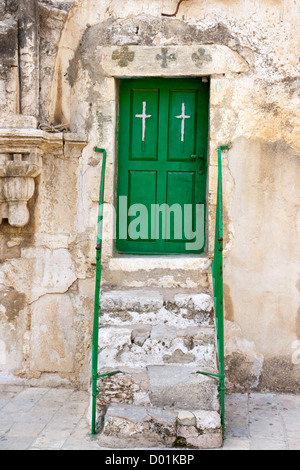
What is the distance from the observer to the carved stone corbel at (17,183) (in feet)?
15.8

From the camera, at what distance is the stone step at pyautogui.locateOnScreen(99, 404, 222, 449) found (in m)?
3.82

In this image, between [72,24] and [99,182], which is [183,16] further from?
[99,182]

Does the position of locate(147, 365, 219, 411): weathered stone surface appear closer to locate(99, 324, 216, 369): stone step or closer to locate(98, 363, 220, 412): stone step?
locate(98, 363, 220, 412): stone step

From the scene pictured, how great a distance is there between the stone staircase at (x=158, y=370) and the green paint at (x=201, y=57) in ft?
6.25

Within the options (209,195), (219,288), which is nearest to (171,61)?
(209,195)

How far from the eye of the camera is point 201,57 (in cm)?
494

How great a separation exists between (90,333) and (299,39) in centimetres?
302

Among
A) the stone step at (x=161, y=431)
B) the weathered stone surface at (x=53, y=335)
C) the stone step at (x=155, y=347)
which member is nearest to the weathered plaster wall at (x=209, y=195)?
the weathered stone surface at (x=53, y=335)

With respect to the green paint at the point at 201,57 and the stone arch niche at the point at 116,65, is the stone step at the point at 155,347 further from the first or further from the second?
the green paint at the point at 201,57

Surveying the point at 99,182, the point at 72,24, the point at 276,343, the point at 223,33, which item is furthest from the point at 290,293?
the point at 72,24

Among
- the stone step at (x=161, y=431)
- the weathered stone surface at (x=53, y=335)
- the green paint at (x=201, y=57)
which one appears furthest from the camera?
the weathered stone surface at (x=53, y=335)

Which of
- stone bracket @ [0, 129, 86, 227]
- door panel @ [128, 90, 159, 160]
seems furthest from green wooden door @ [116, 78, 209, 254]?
stone bracket @ [0, 129, 86, 227]

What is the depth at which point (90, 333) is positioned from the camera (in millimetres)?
5098

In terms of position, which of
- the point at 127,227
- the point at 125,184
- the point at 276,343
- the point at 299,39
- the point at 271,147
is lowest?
the point at 276,343
